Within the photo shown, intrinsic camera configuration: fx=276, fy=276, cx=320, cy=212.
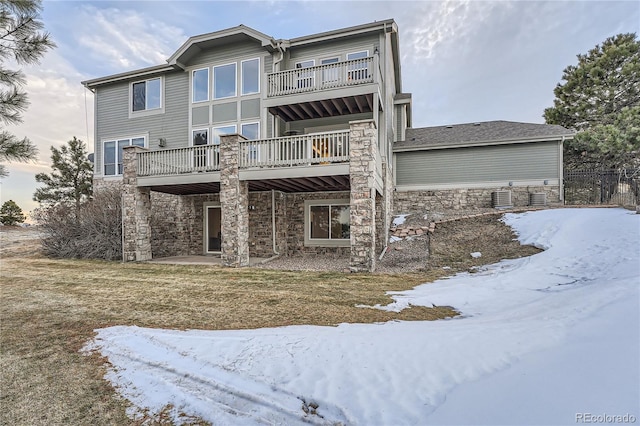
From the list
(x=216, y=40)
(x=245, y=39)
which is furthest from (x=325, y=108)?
(x=216, y=40)

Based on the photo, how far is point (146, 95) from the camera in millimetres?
14117

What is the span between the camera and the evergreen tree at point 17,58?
13.9ft

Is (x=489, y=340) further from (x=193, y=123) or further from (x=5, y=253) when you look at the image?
(x=5, y=253)

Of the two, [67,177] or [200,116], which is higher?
[200,116]

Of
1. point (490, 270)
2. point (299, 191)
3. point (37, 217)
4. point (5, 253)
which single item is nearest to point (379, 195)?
point (299, 191)

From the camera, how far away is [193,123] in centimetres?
1307

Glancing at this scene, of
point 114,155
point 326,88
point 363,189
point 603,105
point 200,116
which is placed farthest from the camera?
point 603,105

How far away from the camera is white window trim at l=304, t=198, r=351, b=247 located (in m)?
11.6

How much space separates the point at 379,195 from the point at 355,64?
197 inches

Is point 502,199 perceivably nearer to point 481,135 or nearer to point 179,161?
point 481,135

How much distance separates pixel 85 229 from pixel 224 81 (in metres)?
8.88

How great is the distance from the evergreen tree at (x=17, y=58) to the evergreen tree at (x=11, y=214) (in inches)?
1054

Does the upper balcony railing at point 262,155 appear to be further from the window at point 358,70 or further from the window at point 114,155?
the window at point 114,155

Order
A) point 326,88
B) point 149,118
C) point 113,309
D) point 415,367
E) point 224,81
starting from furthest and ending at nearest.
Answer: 1. point 149,118
2. point 224,81
3. point 326,88
4. point 113,309
5. point 415,367
